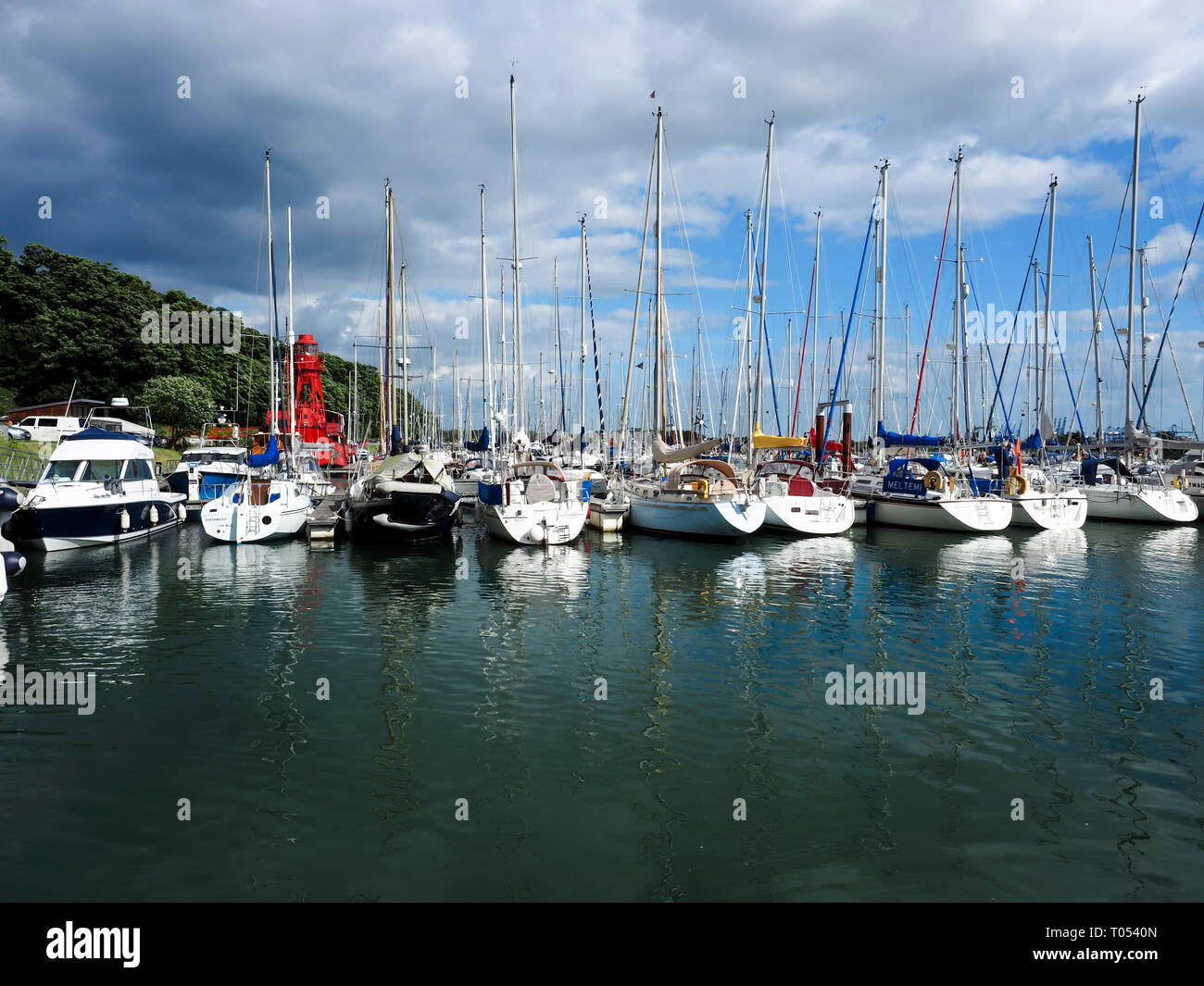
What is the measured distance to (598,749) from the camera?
916 cm

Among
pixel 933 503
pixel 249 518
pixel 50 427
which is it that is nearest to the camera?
pixel 249 518

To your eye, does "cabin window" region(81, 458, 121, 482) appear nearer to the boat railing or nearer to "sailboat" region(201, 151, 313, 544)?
"sailboat" region(201, 151, 313, 544)

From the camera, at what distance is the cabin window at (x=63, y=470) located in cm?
2541

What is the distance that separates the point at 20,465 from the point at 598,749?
137 ft

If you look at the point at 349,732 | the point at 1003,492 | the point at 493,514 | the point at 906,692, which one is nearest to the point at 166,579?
the point at 493,514

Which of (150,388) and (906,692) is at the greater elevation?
(150,388)

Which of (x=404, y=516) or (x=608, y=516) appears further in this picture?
(x=608, y=516)

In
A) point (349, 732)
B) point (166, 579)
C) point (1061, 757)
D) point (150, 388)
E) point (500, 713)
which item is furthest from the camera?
point (150, 388)

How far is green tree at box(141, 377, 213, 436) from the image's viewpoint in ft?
186

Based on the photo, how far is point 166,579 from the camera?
20.3 metres

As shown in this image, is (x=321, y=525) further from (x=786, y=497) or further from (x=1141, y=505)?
(x=1141, y=505)

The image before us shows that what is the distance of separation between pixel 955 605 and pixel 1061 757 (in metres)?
9.42

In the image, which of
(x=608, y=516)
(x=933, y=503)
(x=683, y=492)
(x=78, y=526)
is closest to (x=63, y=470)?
(x=78, y=526)
